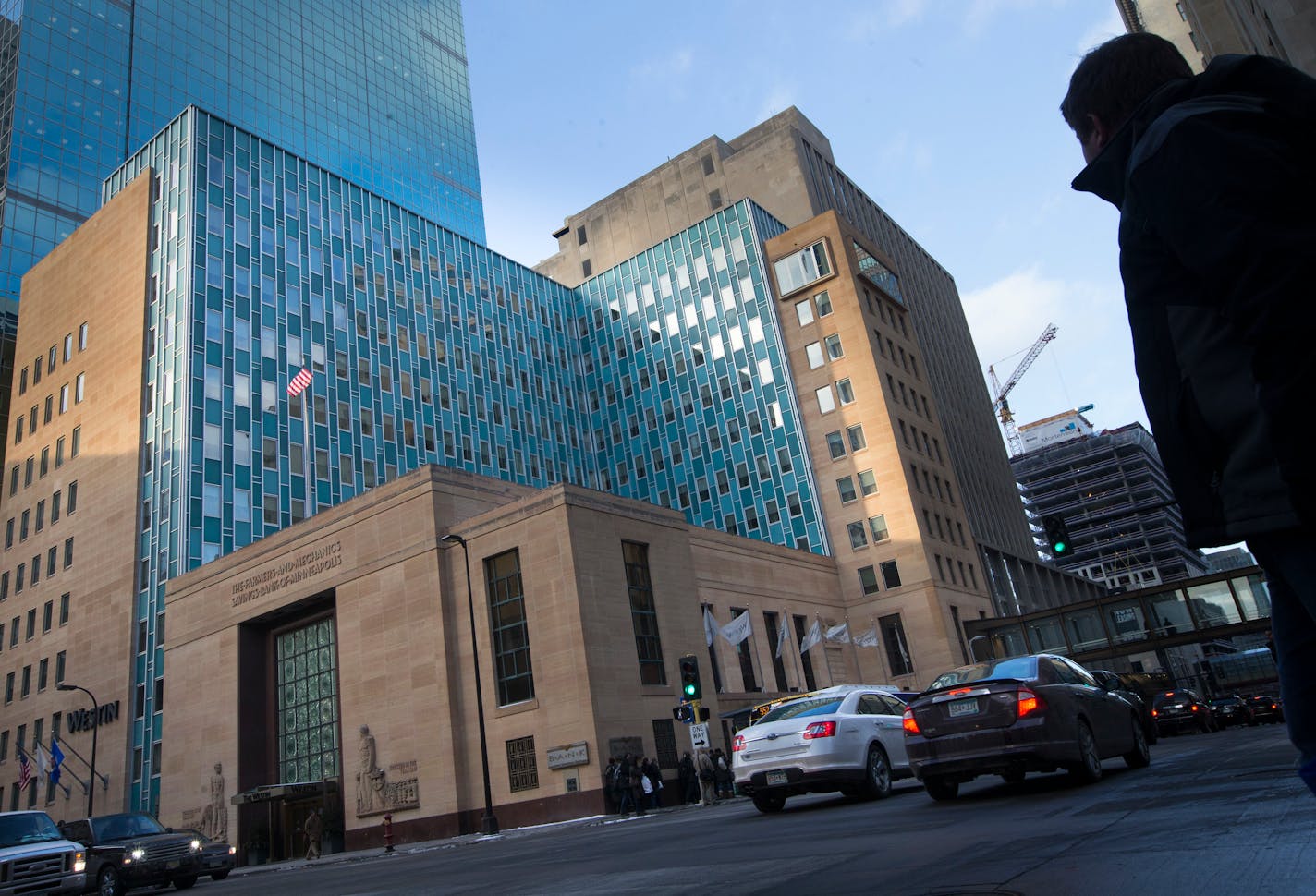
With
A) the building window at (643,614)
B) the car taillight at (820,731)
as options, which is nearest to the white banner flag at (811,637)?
the building window at (643,614)

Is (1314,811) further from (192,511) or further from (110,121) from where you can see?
(110,121)

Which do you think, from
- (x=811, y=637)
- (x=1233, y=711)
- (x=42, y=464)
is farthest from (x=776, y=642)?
(x=42, y=464)

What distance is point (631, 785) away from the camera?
3003 centimetres

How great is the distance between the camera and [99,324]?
196ft

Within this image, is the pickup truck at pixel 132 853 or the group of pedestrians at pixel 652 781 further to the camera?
the group of pedestrians at pixel 652 781

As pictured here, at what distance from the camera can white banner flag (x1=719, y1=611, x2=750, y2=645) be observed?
127 feet

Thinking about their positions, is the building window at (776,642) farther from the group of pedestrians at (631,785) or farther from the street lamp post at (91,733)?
the street lamp post at (91,733)

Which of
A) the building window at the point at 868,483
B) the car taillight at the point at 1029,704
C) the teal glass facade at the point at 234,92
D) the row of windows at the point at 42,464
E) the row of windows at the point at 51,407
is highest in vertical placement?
the teal glass facade at the point at 234,92

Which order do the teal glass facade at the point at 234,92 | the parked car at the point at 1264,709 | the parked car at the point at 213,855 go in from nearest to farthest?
1. the parked car at the point at 213,855
2. the parked car at the point at 1264,709
3. the teal glass facade at the point at 234,92

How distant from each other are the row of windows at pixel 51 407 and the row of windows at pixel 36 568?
9.33m

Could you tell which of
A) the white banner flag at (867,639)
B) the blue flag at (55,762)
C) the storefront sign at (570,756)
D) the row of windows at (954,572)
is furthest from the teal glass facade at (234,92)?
the storefront sign at (570,756)

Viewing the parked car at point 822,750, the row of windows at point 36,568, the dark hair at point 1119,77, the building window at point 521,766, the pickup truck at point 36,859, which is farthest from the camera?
the row of windows at point 36,568

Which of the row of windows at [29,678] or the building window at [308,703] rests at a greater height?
the row of windows at [29,678]

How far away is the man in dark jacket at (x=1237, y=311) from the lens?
6.39ft
